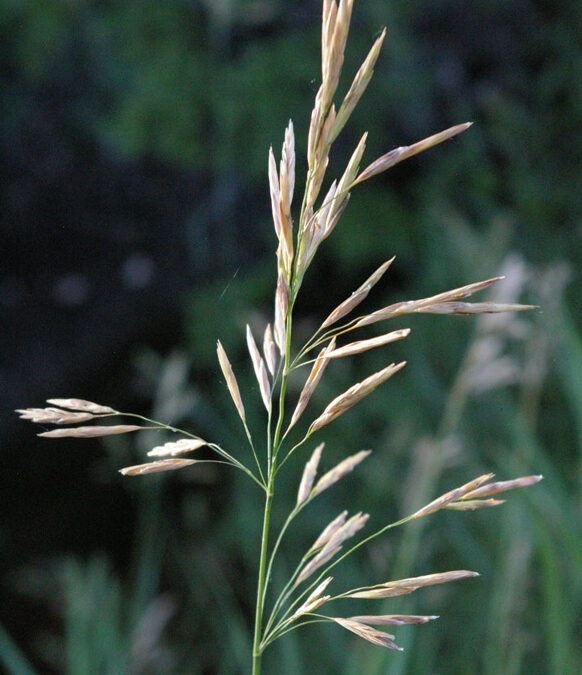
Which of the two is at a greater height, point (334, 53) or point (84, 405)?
point (334, 53)

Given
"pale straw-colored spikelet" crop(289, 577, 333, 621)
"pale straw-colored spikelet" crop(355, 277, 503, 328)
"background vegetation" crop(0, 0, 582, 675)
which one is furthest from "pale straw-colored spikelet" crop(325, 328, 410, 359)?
"background vegetation" crop(0, 0, 582, 675)

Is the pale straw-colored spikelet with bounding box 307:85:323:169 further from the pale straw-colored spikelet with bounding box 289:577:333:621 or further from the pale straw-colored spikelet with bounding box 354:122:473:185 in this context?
the pale straw-colored spikelet with bounding box 289:577:333:621

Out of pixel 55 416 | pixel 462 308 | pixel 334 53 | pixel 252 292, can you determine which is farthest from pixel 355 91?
pixel 252 292

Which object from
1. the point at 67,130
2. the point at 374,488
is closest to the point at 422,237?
the point at 374,488

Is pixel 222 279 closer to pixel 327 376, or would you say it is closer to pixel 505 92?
pixel 327 376

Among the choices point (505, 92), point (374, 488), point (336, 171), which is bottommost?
point (374, 488)

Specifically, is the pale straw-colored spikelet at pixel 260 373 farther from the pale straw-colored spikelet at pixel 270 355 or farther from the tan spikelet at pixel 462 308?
the tan spikelet at pixel 462 308

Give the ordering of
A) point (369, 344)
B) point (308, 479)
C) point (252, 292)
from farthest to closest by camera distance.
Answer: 1. point (252, 292)
2. point (308, 479)
3. point (369, 344)

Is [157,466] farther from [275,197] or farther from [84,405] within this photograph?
[275,197]
